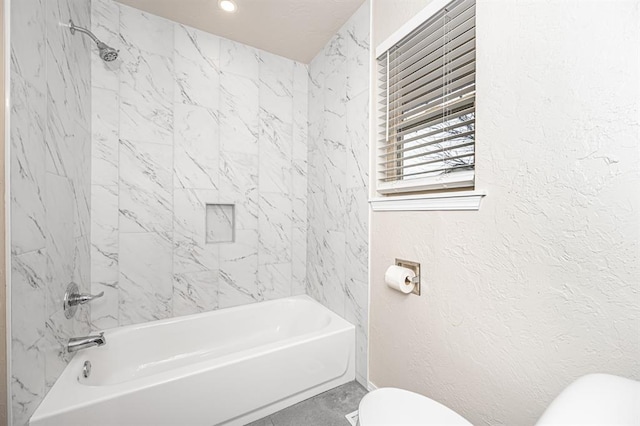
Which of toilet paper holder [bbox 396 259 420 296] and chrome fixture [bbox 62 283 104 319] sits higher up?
toilet paper holder [bbox 396 259 420 296]

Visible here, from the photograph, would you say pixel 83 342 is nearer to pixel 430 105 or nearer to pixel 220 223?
pixel 220 223

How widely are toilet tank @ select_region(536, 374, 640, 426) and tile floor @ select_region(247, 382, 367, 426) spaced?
4.21ft

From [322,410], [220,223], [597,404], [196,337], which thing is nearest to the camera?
[597,404]

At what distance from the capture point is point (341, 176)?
195 centimetres

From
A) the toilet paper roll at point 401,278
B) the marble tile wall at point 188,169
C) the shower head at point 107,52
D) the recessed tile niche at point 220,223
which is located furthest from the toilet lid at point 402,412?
the shower head at point 107,52

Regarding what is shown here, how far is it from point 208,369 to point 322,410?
0.74 m

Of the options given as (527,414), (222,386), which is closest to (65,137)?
(222,386)

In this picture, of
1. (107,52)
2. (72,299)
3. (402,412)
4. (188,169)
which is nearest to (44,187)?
(72,299)

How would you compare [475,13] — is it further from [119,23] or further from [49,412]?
[49,412]

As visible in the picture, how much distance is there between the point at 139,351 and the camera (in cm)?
178

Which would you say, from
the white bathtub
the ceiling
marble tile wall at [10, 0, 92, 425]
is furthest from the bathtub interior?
the ceiling

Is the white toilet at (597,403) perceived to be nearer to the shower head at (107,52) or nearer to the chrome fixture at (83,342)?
the chrome fixture at (83,342)

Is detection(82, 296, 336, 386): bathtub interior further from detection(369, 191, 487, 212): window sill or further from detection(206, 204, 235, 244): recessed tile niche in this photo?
detection(369, 191, 487, 212): window sill

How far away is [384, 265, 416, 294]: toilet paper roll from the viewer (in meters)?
1.30
